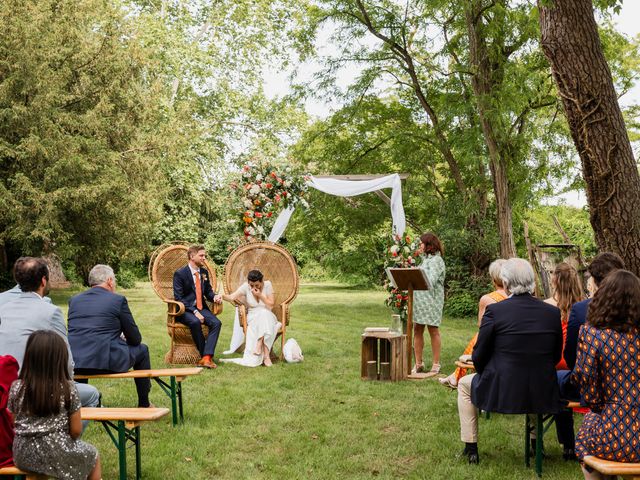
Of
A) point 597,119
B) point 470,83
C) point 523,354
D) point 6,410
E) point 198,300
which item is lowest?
point 6,410

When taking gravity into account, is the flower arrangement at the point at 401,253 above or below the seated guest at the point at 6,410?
above

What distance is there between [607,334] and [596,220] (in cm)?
221

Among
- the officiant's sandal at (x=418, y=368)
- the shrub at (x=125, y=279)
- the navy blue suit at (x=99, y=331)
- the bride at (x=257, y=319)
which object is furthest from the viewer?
the shrub at (x=125, y=279)

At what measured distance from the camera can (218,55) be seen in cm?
3167

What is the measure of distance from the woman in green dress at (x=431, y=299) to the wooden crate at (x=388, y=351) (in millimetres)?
416

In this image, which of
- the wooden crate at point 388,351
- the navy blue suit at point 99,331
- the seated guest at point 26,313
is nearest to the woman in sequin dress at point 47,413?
the seated guest at point 26,313

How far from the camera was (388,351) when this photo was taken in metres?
8.70

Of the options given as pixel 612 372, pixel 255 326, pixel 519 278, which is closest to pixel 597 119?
pixel 519 278

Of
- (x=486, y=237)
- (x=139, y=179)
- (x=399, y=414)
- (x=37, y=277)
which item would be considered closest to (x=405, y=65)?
(x=486, y=237)

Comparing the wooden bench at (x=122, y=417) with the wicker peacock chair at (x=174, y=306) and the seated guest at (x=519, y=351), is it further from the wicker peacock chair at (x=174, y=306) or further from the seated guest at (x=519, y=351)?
the wicker peacock chair at (x=174, y=306)

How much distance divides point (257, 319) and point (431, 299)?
8.06 ft

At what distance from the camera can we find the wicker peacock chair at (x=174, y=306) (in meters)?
9.48

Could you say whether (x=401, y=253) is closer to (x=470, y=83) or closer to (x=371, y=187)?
(x=371, y=187)

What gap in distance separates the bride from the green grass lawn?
0.29m
